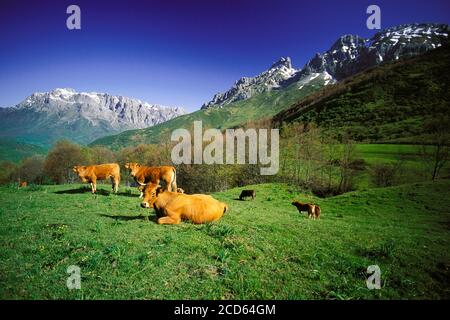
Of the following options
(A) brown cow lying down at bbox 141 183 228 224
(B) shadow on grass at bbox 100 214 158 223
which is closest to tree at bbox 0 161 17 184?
(B) shadow on grass at bbox 100 214 158 223

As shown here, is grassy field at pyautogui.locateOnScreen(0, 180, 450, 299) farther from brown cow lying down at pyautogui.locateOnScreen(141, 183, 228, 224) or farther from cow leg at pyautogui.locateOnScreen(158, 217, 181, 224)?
brown cow lying down at pyautogui.locateOnScreen(141, 183, 228, 224)

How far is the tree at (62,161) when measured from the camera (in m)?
88.7

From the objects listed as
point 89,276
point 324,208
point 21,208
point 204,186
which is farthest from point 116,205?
point 204,186

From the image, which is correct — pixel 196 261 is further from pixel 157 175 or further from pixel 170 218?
pixel 157 175

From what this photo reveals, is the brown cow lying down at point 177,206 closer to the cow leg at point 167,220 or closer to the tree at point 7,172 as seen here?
the cow leg at point 167,220

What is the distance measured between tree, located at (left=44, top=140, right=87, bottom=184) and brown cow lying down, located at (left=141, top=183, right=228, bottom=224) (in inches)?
3517

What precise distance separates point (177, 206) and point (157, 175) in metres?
8.83

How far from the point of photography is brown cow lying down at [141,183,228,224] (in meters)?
10.8

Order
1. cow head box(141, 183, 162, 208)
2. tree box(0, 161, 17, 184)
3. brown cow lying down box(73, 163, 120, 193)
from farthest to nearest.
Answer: tree box(0, 161, 17, 184) < brown cow lying down box(73, 163, 120, 193) < cow head box(141, 183, 162, 208)

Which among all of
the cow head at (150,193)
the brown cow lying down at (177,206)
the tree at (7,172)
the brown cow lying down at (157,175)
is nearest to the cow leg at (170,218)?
the brown cow lying down at (177,206)

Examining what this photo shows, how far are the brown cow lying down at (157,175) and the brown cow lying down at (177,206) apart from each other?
6.79m

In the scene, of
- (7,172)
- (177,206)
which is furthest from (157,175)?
(7,172)

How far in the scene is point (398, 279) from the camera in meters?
7.75

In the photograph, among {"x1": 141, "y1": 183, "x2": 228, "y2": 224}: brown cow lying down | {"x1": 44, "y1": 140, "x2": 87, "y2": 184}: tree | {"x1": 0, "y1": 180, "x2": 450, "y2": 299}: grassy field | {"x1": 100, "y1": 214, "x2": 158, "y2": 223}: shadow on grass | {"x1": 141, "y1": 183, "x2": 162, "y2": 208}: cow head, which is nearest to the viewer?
{"x1": 0, "y1": 180, "x2": 450, "y2": 299}: grassy field
